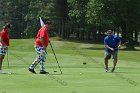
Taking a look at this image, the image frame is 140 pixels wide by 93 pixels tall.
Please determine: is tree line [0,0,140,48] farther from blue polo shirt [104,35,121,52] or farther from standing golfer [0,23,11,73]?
blue polo shirt [104,35,121,52]

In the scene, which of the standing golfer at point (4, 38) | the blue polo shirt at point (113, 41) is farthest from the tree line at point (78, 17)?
the blue polo shirt at point (113, 41)

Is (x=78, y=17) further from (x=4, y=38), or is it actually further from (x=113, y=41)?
(x=4, y=38)

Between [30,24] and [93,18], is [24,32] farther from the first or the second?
[93,18]

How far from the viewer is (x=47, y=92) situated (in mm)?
12930

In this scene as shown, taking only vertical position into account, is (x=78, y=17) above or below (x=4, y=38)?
above

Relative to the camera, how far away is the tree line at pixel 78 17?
56.4m

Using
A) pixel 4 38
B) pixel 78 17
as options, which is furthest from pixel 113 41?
pixel 78 17

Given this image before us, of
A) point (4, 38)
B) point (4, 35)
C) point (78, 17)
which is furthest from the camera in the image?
point (78, 17)

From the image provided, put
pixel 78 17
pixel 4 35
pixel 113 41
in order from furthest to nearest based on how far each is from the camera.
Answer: pixel 78 17 → pixel 113 41 → pixel 4 35

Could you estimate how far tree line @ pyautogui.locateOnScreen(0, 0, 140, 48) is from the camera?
5644cm

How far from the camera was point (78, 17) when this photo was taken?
68.9 meters

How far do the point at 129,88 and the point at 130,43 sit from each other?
4643 centimetres

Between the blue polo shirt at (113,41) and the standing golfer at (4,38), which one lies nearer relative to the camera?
the standing golfer at (4,38)

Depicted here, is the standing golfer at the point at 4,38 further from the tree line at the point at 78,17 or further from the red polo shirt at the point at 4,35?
the tree line at the point at 78,17
